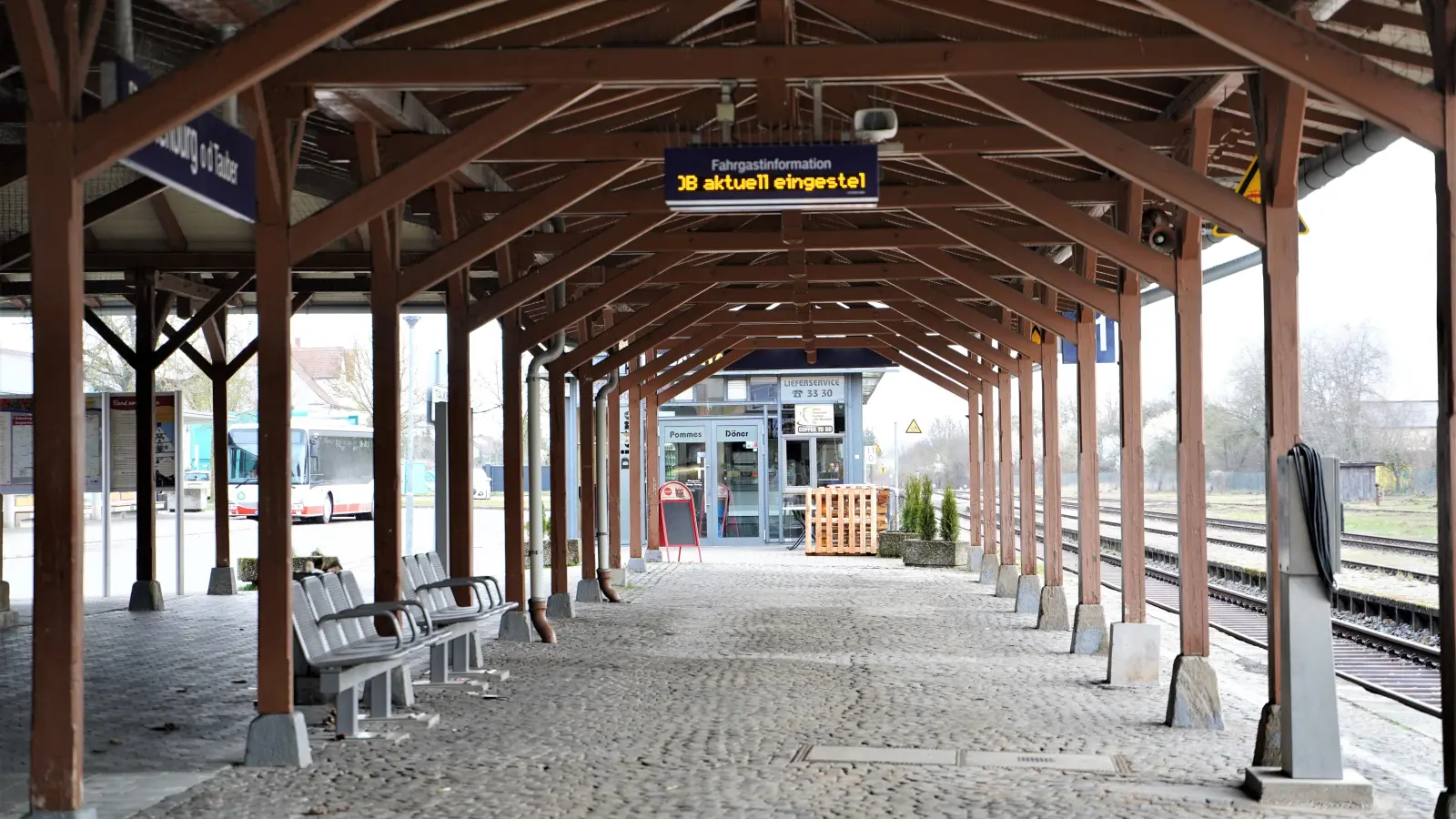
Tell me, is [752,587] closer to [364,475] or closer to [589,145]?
[589,145]

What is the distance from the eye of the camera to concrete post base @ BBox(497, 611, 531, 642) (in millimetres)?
12977

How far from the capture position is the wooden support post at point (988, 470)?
20734 millimetres

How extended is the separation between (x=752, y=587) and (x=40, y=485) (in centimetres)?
1384

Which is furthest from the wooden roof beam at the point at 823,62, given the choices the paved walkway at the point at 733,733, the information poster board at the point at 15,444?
the information poster board at the point at 15,444

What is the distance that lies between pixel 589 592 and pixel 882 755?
Result: 9.97 metres

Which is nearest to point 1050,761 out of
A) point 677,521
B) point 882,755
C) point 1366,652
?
point 882,755

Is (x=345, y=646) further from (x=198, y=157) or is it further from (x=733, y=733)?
(x=198, y=157)

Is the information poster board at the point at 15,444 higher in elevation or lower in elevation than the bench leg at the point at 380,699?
higher

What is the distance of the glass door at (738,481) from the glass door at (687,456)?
245mm

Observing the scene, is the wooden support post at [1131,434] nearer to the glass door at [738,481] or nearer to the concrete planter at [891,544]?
the concrete planter at [891,544]

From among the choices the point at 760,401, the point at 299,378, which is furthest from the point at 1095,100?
the point at 299,378

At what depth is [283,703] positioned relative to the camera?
729 centimetres

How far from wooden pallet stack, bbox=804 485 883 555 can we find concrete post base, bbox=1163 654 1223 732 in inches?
681

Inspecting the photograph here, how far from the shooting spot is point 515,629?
13.0 meters
